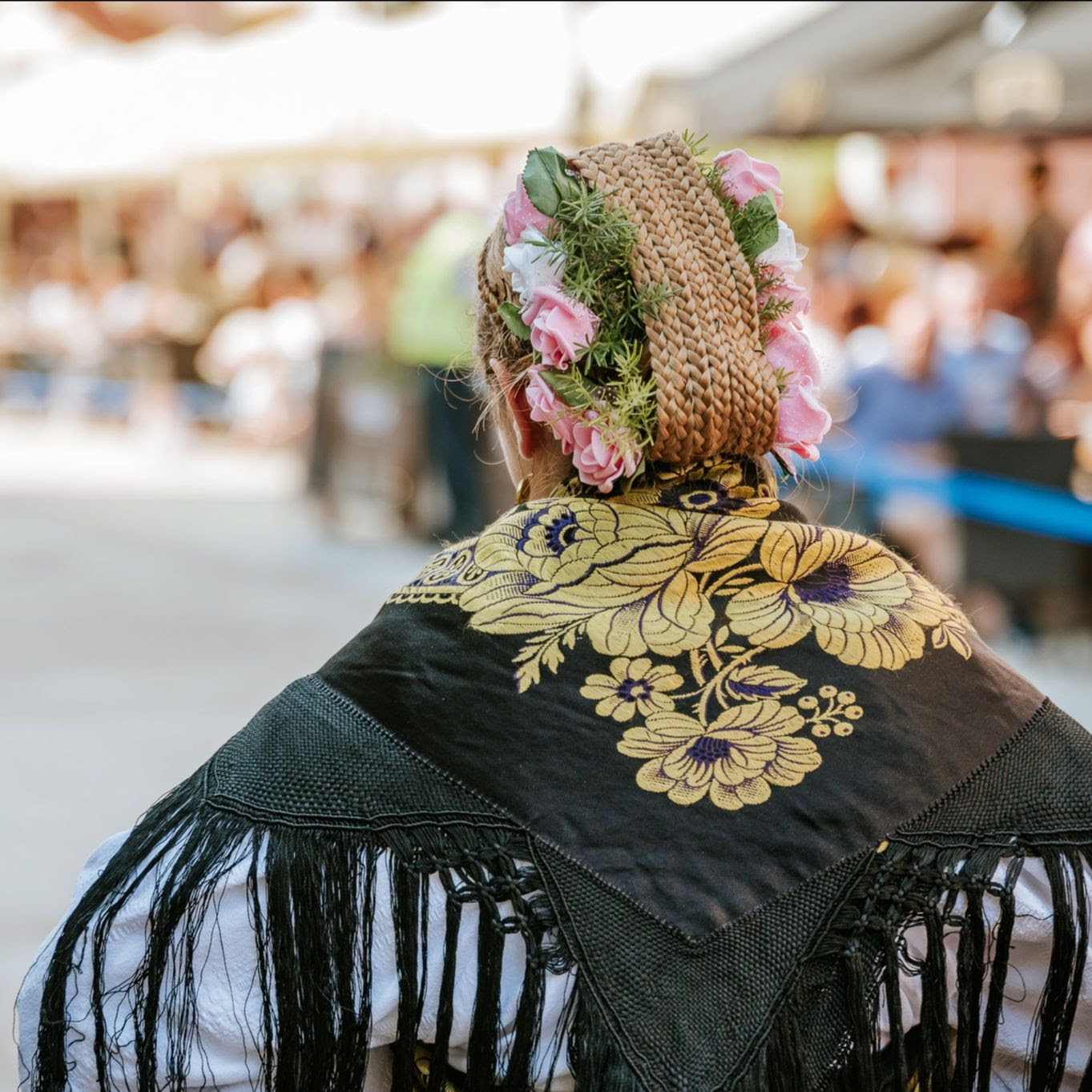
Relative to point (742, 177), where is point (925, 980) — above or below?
below

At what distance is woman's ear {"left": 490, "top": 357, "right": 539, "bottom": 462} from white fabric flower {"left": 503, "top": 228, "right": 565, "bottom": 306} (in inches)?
4.3

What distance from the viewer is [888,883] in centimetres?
150

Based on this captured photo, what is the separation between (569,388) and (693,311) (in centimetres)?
15

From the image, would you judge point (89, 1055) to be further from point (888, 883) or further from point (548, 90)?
point (548, 90)

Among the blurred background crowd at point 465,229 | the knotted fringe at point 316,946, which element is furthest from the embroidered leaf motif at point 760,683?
the blurred background crowd at point 465,229

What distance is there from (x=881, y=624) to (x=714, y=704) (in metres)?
0.21

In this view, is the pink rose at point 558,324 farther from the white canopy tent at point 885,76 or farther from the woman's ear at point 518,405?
the white canopy tent at point 885,76

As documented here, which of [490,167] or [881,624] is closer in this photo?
[881,624]

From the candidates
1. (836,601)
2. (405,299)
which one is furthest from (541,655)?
(405,299)

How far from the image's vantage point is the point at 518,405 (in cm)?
174

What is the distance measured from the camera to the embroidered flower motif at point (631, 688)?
1529mm

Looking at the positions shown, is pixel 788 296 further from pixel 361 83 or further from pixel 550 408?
pixel 361 83

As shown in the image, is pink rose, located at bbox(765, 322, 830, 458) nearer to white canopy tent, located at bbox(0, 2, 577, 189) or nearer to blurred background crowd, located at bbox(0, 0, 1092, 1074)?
blurred background crowd, located at bbox(0, 0, 1092, 1074)

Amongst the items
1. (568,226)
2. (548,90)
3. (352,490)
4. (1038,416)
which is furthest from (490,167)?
(568,226)
